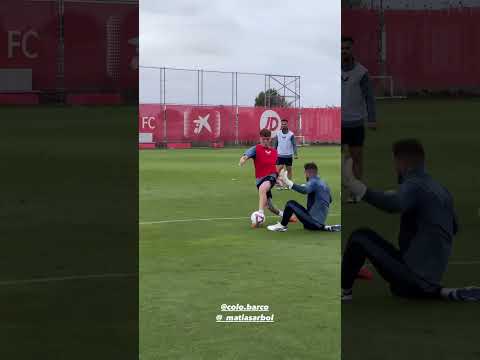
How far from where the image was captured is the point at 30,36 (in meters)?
20.9

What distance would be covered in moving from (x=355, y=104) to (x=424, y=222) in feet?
7.85

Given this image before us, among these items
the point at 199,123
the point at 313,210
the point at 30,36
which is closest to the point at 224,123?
the point at 199,123

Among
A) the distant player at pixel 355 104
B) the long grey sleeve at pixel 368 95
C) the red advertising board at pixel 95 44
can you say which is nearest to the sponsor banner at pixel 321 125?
the red advertising board at pixel 95 44

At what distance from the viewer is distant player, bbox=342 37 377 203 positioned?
277 inches

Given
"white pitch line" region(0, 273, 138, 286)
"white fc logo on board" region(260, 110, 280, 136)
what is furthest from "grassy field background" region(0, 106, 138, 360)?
"white fc logo on board" region(260, 110, 280, 136)

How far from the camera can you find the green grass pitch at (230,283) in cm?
570

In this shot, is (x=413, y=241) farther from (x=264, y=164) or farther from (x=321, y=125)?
(x=321, y=125)

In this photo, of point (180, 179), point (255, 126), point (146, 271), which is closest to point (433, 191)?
point (146, 271)

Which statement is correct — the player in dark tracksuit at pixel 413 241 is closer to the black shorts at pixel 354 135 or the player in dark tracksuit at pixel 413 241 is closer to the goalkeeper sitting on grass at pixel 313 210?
the black shorts at pixel 354 135

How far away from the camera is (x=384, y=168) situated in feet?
29.1

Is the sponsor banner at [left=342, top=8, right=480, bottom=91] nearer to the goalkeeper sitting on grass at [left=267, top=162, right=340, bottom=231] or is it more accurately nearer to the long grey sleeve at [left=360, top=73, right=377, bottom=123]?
the goalkeeper sitting on grass at [left=267, top=162, right=340, bottom=231]

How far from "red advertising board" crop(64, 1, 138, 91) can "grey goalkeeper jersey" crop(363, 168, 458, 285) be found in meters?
10.2

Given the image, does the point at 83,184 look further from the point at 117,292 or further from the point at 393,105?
the point at 117,292

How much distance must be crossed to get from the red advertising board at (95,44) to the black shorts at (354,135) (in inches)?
339
